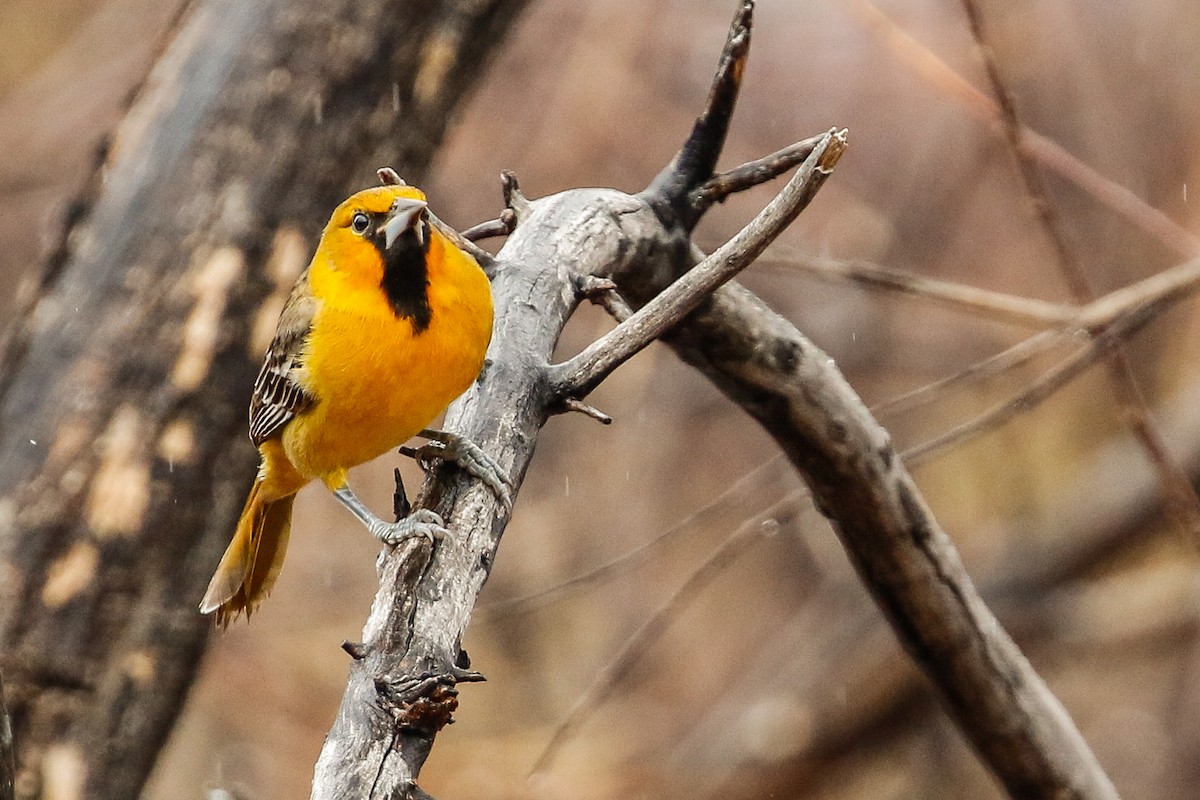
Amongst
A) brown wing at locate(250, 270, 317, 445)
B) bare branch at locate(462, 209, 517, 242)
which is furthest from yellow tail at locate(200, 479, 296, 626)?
bare branch at locate(462, 209, 517, 242)

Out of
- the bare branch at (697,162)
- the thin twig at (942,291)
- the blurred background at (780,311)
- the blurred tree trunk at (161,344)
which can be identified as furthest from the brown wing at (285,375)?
the blurred background at (780,311)

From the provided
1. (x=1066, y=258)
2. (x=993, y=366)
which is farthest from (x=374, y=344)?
(x=1066, y=258)

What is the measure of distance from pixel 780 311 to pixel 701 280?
5.06 metres

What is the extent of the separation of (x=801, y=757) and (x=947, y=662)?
256cm

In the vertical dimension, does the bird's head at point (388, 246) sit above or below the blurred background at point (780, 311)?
below

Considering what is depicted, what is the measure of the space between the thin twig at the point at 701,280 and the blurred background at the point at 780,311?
13.7 feet

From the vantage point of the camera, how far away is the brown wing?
2799mm

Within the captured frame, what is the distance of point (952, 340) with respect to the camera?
23.9 feet

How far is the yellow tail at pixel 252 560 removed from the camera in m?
3.11

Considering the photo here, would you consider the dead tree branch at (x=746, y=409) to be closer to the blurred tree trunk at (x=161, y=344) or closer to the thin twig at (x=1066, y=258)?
the thin twig at (x=1066, y=258)

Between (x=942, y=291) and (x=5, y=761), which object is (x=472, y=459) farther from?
(x=942, y=291)

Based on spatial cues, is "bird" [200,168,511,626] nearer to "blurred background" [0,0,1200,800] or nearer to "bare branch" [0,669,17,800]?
"bare branch" [0,669,17,800]

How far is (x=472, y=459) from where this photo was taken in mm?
2273

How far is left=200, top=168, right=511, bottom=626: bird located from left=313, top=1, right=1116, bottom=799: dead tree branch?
0.08 metres
